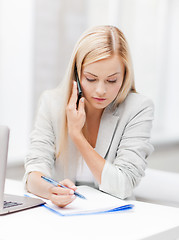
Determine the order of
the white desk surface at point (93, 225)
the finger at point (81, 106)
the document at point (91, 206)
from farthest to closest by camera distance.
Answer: the finger at point (81, 106)
the document at point (91, 206)
the white desk surface at point (93, 225)

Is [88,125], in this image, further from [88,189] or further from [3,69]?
[3,69]

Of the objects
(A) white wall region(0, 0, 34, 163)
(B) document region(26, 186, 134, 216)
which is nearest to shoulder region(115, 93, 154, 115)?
(B) document region(26, 186, 134, 216)

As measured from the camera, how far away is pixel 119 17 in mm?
4145

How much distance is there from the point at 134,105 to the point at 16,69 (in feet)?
5.61

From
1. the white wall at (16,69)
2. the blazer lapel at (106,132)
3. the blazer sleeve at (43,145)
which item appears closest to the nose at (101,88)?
the blazer lapel at (106,132)

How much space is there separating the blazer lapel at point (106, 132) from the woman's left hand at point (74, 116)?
0.15 meters

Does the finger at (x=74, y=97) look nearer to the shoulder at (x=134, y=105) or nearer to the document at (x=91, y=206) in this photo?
the shoulder at (x=134, y=105)

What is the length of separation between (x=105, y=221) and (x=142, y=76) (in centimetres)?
345

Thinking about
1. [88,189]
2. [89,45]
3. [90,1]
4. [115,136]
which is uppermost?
[90,1]

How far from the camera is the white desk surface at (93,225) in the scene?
1.10 meters

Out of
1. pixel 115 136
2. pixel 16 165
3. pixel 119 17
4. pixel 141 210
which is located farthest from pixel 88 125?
pixel 119 17

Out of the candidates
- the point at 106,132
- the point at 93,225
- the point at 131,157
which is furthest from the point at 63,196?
the point at 106,132

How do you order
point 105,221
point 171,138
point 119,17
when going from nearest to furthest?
point 105,221
point 119,17
point 171,138

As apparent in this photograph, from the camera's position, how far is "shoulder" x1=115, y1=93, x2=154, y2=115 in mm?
1769
